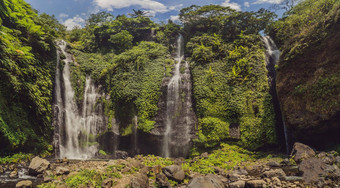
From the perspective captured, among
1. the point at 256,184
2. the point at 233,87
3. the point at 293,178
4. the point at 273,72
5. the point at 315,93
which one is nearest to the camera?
the point at 256,184

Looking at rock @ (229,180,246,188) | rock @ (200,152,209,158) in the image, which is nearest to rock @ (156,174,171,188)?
rock @ (229,180,246,188)

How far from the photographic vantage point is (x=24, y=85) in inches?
502

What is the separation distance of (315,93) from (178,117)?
896 cm

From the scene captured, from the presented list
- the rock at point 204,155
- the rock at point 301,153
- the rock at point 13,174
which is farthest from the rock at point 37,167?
the rock at point 301,153

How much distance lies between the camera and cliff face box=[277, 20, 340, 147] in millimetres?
10594

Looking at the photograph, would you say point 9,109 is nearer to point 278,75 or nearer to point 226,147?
point 226,147

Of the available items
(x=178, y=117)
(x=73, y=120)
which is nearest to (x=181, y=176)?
A: (x=178, y=117)

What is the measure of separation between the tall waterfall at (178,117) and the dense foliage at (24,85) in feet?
28.2

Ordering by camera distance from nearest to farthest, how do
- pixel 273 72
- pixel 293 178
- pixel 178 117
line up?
pixel 293 178, pixel 178 117, pixel 273 72

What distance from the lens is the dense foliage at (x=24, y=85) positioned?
1121 centimetres

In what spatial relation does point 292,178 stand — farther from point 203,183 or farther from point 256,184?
point 203,183

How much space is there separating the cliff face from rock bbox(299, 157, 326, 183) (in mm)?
3275

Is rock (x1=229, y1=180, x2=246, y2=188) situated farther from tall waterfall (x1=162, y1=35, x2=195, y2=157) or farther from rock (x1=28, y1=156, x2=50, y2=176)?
rock (x1=28, y1=156, x2=50, y2=176)

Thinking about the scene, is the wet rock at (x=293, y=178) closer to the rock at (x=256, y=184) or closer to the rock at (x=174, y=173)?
the rock at (x=256, y=184)
